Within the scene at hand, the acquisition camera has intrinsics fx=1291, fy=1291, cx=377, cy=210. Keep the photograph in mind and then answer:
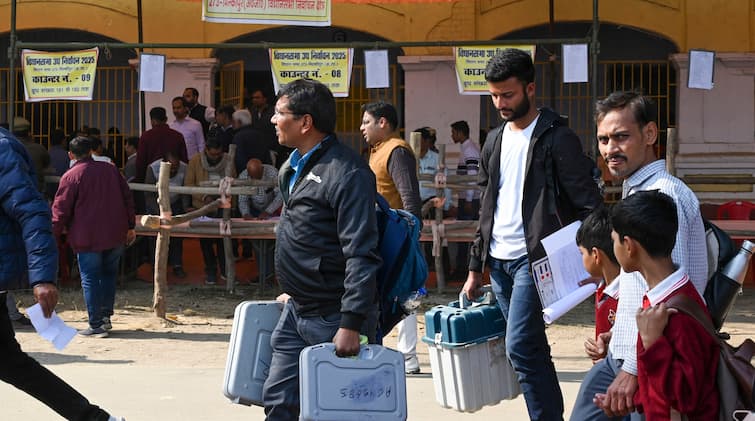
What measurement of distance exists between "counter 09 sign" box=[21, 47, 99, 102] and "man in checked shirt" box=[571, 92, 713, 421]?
8.73 m

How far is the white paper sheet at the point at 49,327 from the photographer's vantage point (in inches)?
222

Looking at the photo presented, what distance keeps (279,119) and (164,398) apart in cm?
310

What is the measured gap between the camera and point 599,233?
452 centimetres

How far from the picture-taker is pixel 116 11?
17.2 metres

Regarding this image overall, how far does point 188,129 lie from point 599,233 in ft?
37.5

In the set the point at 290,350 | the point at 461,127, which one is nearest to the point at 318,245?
the point at 290,350

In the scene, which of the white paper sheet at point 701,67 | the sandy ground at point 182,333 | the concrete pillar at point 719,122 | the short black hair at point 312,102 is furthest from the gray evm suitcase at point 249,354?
the concrete pillar at point 719,122

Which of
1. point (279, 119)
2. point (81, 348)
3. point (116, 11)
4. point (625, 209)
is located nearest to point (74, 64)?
point (81, 348)

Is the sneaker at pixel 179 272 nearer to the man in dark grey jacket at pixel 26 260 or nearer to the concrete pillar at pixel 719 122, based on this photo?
the concrete pillar at pixel 719 122

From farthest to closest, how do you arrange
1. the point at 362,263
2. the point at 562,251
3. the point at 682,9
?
the point at 682,9, the point at 562,251, the point at 362,263

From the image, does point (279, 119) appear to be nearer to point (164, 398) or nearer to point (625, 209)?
point (625, 209)

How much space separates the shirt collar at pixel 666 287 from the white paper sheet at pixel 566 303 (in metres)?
1.34

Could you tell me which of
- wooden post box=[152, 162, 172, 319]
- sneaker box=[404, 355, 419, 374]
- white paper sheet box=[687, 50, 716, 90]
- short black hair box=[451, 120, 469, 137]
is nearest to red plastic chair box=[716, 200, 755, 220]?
white paper sheet box=[687, 50, 716, 90]

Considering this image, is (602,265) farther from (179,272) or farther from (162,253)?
(179,272)
